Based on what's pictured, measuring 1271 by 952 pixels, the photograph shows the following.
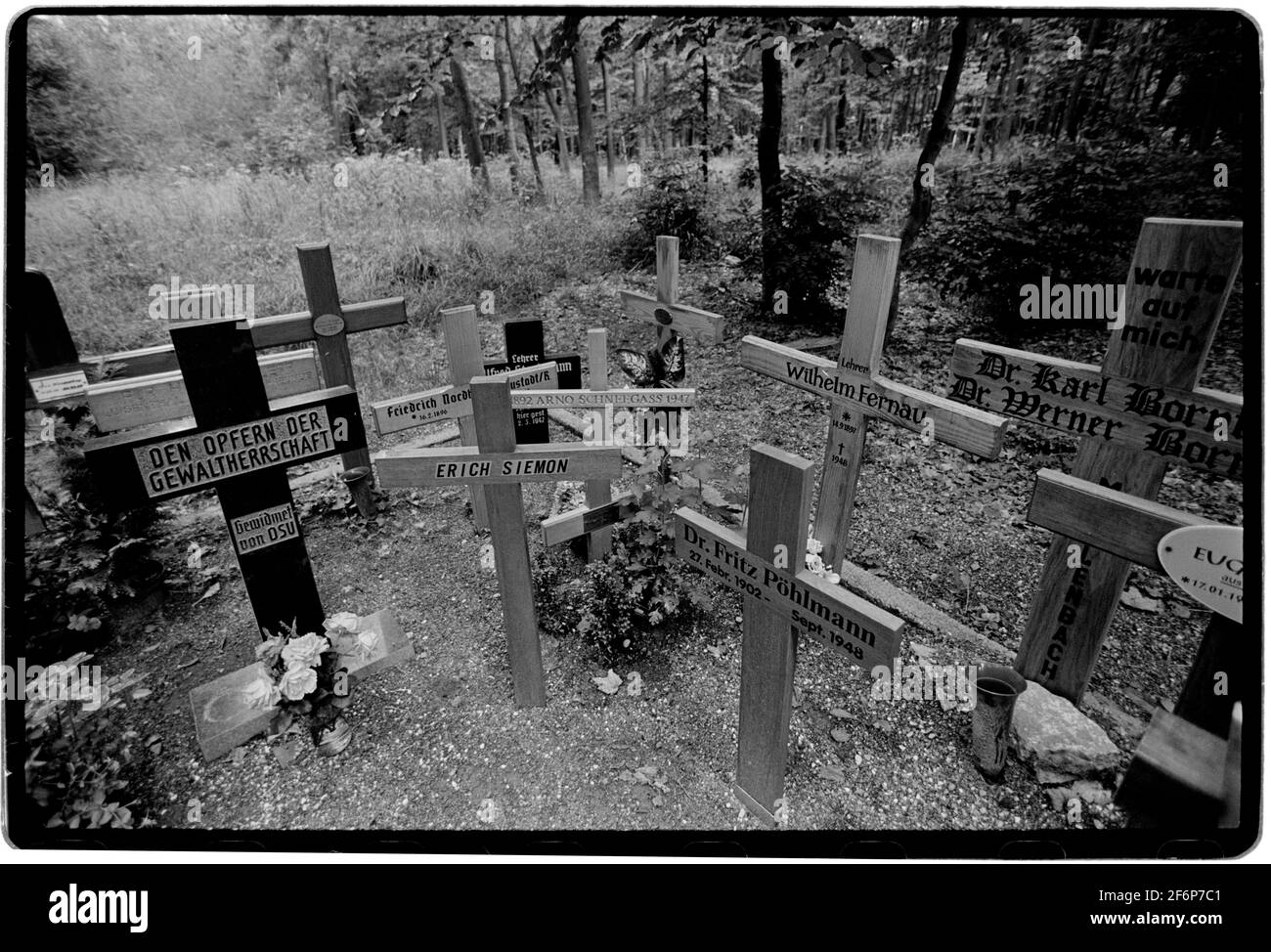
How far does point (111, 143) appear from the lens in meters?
9.48

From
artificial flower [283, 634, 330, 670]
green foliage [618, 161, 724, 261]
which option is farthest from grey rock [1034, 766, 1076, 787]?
green foliage [618, 161, 724, 261]

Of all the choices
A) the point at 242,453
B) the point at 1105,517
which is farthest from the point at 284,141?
the point at 1105,517

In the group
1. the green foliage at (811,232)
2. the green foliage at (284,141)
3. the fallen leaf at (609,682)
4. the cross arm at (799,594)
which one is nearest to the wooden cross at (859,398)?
the cross arm at (799,594)

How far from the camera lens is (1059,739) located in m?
2.46

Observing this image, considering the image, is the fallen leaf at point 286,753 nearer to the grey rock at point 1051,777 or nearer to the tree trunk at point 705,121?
the grey rock at point 1051,777

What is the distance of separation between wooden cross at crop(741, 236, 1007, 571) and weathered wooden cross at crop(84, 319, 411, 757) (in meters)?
2.19

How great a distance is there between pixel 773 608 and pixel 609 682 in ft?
4.05

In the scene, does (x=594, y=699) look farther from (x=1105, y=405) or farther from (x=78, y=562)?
(x=78, y=562)

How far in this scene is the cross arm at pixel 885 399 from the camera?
2658 mm

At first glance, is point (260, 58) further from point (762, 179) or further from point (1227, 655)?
point (1227, 655)

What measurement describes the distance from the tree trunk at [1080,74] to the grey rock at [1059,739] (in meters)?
4.13

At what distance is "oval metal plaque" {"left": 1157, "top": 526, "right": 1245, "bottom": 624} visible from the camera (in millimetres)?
1597

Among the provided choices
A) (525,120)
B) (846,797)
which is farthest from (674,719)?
(525,120)
